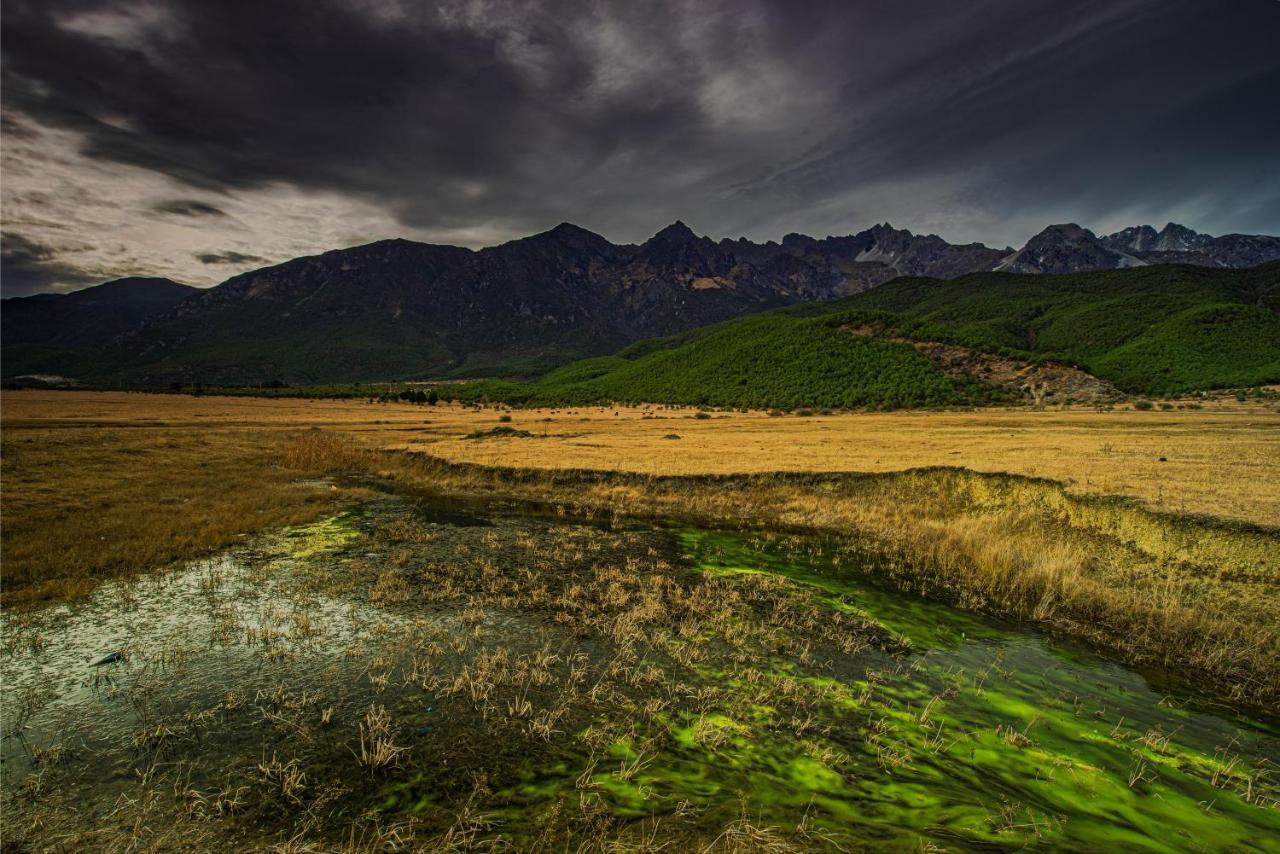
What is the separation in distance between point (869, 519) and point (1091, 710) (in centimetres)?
1735

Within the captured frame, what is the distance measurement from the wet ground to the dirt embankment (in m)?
128

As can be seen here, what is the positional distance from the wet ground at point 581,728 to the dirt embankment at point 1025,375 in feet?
419

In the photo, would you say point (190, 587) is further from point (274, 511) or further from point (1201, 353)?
point (1201, 353)

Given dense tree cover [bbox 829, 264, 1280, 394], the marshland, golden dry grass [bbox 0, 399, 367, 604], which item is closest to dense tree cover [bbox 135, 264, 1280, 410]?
dense tree cover [bbox 829, 264, 1280, 394]

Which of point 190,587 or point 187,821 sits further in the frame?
point 190,587

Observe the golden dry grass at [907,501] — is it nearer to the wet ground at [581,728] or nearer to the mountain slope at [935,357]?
the wet ground at [581,728]

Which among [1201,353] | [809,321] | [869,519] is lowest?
[869,519]

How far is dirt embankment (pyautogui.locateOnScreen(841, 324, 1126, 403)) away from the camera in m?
112

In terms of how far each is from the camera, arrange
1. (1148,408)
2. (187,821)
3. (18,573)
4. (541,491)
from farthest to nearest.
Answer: (1148,408) → (541,491) → (18,573) → (187,821)

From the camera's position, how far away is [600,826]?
23.9 feet

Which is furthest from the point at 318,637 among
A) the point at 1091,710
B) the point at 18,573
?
the point at 1091,710

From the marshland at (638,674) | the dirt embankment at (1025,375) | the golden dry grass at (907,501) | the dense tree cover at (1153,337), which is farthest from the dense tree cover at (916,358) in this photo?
the marshland at (638,674)

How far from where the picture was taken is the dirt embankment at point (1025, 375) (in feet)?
367

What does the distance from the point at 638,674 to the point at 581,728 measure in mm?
2370
